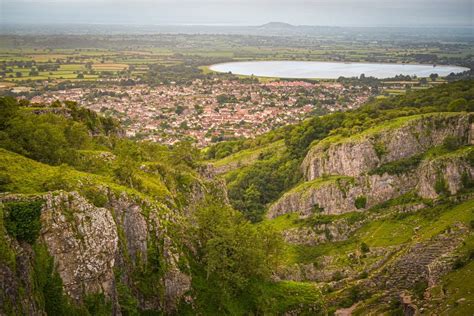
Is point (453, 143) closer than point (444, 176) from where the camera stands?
No

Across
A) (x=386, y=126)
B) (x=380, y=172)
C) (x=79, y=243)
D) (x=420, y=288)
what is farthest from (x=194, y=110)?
(x=79, y=243)

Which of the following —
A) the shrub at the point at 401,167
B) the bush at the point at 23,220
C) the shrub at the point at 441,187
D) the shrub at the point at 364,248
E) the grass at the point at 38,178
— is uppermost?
the grass at the point at 38,178

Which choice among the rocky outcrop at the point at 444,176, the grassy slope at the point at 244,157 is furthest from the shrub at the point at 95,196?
the grassy slope at the point at 244,157

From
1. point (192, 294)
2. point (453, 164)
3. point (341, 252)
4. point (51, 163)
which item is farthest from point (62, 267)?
point (453, 164)

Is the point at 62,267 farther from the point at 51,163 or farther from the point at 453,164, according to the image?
the point at 453,164

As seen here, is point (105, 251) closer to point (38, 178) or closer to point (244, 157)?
point (38, 178)

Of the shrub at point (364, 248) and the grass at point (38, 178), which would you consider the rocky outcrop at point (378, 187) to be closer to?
the shrub at point (364, 248)

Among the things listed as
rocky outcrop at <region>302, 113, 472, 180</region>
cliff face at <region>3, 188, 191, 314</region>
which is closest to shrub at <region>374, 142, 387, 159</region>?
rocky outcrop at <region>302, 113, 472, 180</region>

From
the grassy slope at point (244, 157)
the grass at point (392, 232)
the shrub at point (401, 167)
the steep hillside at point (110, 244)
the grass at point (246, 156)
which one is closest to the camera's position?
the steep hillside at point (110, 244)
